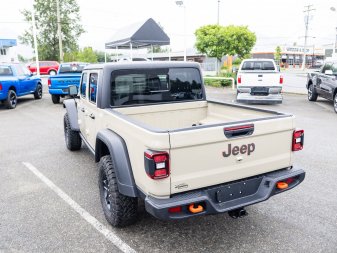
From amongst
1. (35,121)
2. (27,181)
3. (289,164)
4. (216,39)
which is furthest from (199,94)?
(216,39)

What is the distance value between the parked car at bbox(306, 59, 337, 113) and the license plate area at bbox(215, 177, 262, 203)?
8.98 meters

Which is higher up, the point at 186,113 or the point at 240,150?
the point at 186,113

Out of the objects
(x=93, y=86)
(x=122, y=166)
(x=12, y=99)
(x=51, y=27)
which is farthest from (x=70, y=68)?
(x=51, y=27)

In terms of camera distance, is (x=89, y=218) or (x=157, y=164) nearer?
(x=157, y=164)

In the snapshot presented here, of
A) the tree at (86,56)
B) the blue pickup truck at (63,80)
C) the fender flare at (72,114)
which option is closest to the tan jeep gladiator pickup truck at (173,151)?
the fender flare at (72,114)

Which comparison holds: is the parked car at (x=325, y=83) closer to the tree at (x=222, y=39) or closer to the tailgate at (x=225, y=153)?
the tailgate at (x=225, y=153)

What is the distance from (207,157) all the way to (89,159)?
12.1 ft

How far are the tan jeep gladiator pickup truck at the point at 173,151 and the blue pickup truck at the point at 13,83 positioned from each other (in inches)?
349

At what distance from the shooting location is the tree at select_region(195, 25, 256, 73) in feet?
79.0

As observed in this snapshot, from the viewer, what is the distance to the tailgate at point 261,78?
11703 mm

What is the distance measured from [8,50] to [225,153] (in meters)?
54.5

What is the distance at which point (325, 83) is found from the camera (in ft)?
38.7

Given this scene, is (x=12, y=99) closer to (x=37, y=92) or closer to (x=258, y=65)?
(x=37, y=92)

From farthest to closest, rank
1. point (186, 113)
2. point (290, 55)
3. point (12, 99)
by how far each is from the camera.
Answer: point (290, 55)
point (12, 99)
point (186, 113)
